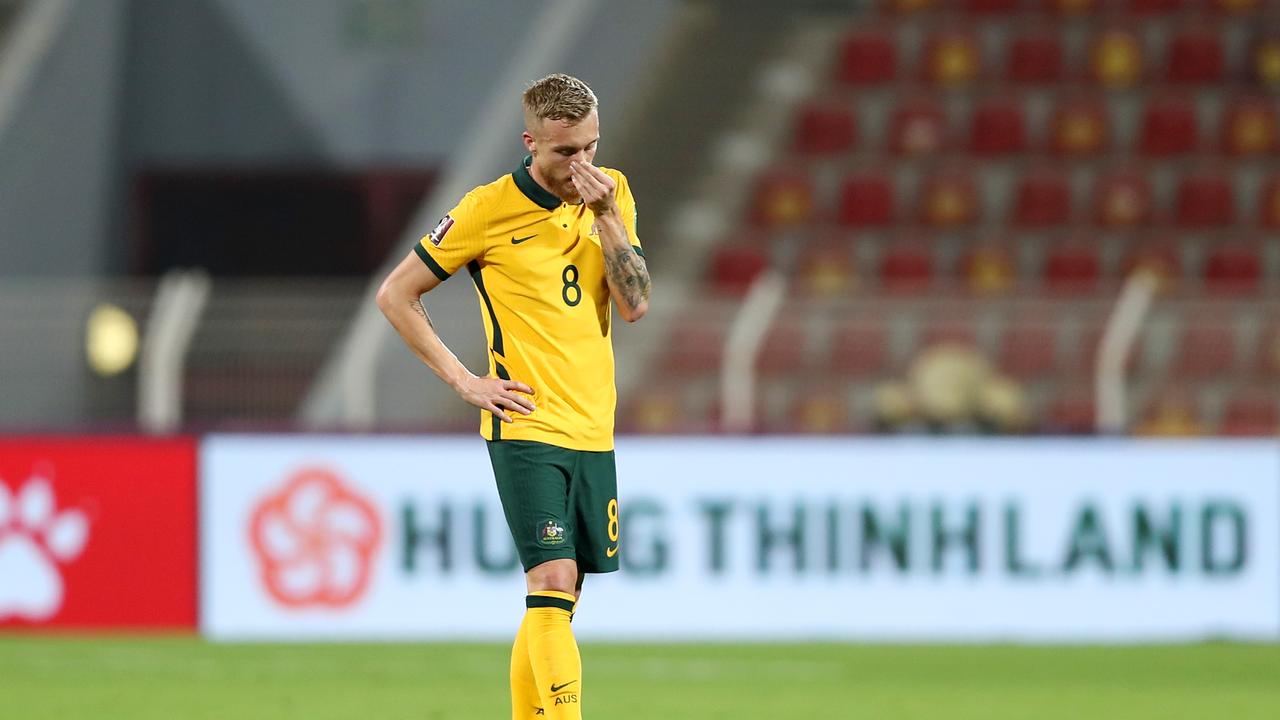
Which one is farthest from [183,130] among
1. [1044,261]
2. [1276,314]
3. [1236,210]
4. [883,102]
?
[1276,314]

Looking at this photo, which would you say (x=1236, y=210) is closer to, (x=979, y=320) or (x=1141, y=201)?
(x=1141, y=201)

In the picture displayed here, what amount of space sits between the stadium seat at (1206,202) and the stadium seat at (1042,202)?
0.89 meters

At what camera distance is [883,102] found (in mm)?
17547

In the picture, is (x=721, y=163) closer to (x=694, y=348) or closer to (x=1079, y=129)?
(x=1079, y=129)

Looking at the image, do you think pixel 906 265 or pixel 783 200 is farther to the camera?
pixel 783 200

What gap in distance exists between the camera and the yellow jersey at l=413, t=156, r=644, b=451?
219 inches

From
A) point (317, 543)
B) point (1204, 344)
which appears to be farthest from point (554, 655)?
point (1204, 344)

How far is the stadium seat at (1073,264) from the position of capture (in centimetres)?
1584

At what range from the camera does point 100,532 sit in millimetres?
11273

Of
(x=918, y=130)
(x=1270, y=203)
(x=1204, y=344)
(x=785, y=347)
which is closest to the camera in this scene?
(x=785, y=347)

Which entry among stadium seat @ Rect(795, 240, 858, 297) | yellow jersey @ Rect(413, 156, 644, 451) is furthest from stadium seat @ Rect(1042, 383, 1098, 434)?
yellow jersey @ Rect(413, 156, 644, 451)

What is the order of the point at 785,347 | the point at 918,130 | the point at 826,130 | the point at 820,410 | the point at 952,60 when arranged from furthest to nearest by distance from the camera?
the point at 952,60
the point at 826,130
the point at 918,130
the point at 820,410
the point at 785,347

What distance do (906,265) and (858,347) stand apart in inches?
177

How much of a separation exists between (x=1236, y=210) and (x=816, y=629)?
22.7 ft
